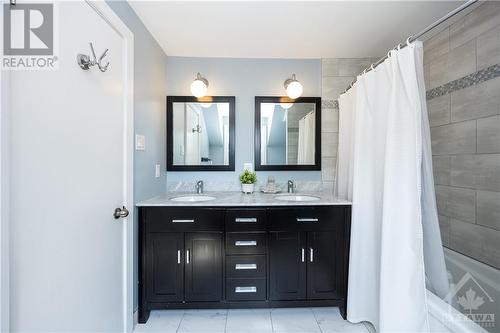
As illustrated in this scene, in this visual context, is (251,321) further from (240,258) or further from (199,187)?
(199,187)

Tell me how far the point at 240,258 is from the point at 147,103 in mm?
1435

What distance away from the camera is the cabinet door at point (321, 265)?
1.67 m

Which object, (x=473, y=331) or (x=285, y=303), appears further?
(x=285, y=303)

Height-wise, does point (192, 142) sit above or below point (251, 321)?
above

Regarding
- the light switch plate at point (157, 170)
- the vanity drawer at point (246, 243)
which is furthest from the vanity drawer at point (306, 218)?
the light switch plate at point (157, 170)

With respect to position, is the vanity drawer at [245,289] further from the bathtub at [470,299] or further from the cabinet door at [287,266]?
the bathtub at [470,299]

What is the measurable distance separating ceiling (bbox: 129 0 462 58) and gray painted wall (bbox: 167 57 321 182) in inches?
3.4

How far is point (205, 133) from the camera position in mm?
2232

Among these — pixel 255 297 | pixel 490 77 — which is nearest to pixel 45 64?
pixel 255 297

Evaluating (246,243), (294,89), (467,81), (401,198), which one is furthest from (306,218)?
(467,81)

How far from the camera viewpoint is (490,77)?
1.50 metres

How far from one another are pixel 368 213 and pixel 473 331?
2.37 feet

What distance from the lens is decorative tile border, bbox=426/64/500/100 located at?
4.89 feet

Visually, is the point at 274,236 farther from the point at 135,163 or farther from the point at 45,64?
the point at 45,64
